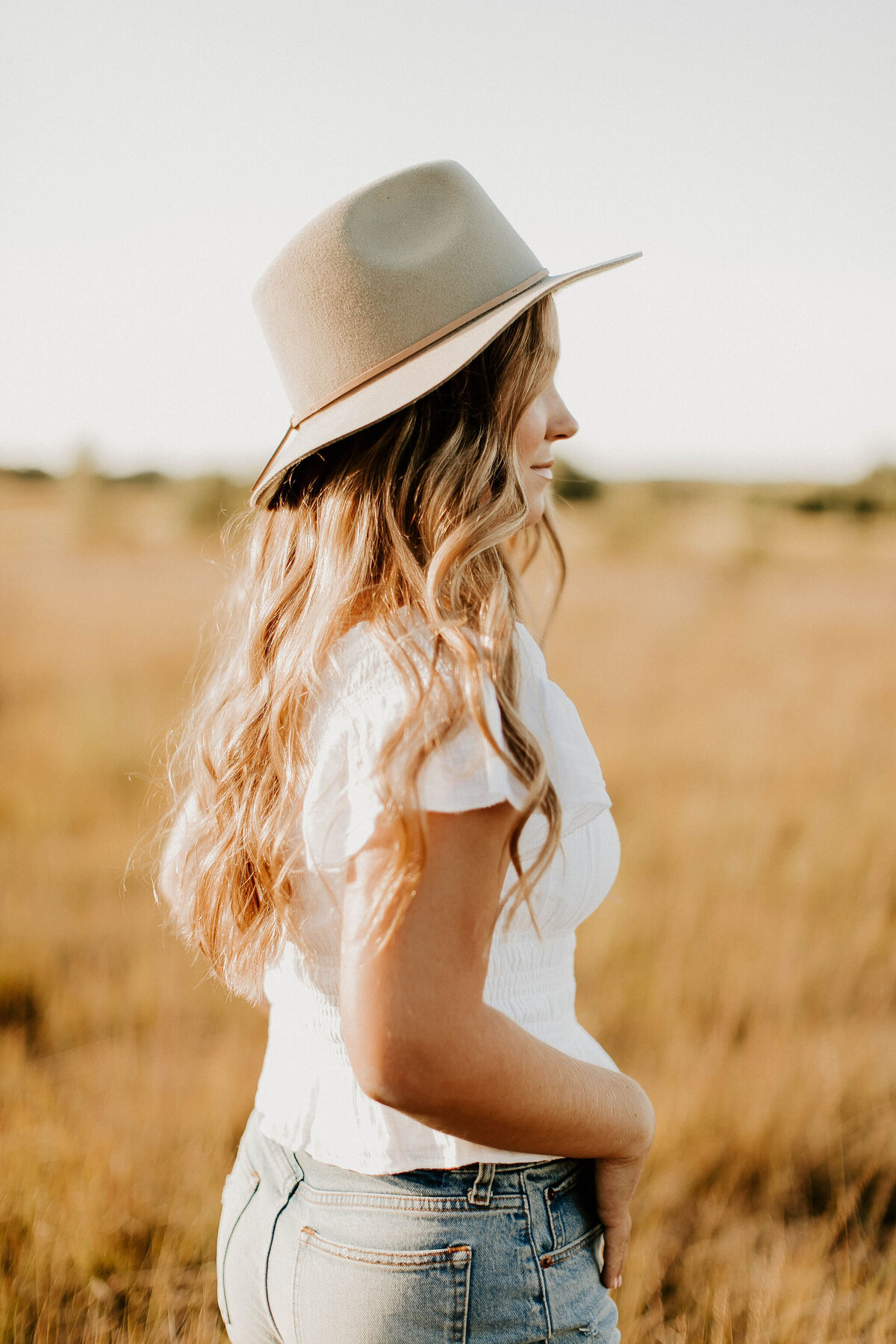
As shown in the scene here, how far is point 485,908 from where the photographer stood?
729 mm

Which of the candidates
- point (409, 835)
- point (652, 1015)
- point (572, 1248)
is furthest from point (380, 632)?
point (652, 1015)

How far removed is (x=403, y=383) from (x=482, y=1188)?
85 centimetres

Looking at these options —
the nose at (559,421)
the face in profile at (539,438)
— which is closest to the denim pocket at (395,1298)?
A: the face in profile at (539,438)

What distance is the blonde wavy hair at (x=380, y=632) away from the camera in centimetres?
76

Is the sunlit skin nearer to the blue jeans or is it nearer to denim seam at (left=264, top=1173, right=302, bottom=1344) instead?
the blue jeans

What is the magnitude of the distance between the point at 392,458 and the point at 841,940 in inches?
137

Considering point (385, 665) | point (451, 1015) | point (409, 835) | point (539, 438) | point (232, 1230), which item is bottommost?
point (232, 1230)

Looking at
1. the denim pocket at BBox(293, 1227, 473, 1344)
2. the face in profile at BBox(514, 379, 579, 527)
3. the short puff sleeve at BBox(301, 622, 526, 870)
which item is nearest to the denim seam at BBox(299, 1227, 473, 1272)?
the denim pocket at BBox(293, 1227, 473, 1344)

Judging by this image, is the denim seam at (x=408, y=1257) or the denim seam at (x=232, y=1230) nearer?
the denim seam at (x=408, y=1257)

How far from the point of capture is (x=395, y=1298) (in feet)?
2.69

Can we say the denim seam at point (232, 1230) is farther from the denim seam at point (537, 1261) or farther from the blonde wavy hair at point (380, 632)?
the denim seam at point (537, 1261)

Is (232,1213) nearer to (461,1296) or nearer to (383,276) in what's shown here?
(461,1296)

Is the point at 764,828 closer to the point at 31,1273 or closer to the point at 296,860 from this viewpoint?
the point at 31,1273

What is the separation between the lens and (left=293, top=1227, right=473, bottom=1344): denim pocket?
2.68 ft
